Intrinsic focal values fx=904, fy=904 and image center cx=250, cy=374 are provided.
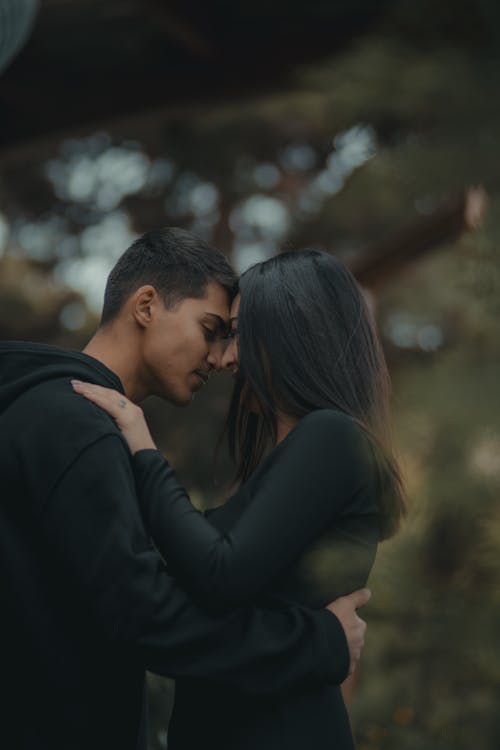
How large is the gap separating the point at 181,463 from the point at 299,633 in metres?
4.00

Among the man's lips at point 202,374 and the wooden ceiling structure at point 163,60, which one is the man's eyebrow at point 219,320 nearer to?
the man's lips at point 202,374

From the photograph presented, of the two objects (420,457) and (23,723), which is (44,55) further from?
(420,457)

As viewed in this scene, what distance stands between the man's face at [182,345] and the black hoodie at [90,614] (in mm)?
406

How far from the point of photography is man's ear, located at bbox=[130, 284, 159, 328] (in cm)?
208

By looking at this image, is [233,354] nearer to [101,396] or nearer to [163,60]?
[101,396]

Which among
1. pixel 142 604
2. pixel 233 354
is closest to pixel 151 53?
pixel 233 354

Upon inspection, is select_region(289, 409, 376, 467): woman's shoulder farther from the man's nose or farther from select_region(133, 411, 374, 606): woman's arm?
the man's nose

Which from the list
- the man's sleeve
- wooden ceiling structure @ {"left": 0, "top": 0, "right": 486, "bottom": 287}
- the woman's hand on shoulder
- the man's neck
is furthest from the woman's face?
wooden ceiling structure @ {"left": 0, "top": 0, "right": 486, "bottom": 287}

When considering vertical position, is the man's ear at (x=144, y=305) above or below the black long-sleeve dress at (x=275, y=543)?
above

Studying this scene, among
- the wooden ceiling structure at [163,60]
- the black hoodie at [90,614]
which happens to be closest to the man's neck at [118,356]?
the black hoodie at [90,614]

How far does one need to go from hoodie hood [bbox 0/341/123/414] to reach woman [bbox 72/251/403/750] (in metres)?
0.08

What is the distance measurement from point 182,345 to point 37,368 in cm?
40

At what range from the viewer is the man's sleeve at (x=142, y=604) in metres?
1.51

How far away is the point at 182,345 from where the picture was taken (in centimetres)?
210
